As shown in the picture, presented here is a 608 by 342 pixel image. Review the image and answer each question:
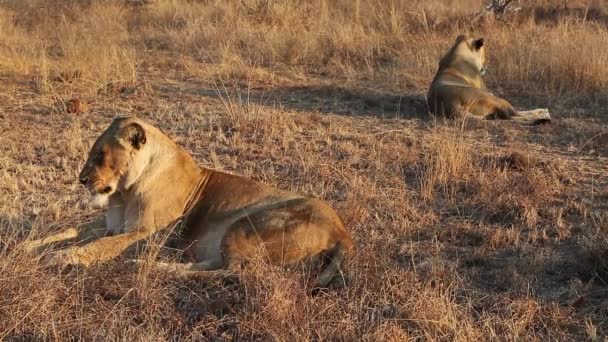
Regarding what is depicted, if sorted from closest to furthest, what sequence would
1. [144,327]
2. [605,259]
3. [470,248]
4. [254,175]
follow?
[144,327] → [605,259] → [470,248] → [254,175]

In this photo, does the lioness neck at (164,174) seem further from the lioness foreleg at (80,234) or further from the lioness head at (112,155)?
the lioness foreleg at (80,234)

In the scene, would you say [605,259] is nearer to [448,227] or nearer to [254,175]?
[448,227]

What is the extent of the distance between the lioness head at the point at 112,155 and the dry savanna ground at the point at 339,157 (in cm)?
50

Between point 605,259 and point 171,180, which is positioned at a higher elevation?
point 171,180

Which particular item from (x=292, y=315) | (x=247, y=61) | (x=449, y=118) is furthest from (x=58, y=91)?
(x=292, y=315)

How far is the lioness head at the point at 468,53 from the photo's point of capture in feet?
35.3

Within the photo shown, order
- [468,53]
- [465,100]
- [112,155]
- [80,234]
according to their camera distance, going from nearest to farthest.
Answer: [112,155] → [80,234] → [465,100] → [468,53]

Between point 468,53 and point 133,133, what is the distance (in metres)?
6.88

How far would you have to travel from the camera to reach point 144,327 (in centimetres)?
416

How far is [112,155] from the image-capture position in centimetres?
511

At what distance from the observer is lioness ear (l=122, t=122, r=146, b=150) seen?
5.10 metres

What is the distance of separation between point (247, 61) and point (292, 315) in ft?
27.7

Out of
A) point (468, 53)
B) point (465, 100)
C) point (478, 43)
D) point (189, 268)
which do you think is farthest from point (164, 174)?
point (478, 43)

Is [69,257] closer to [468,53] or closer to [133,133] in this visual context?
[133,133]
